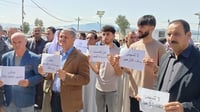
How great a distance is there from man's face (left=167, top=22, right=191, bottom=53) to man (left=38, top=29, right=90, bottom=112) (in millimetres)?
1599

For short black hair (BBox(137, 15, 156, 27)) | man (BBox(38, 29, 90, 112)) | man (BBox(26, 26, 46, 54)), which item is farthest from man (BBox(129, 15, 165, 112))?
man (BBox(26, 26, 46, 54))

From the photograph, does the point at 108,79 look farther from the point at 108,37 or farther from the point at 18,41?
the point at 18,41

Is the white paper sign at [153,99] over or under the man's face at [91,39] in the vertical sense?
under

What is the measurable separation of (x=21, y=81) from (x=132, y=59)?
58.2 inches

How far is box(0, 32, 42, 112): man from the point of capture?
4.30 m

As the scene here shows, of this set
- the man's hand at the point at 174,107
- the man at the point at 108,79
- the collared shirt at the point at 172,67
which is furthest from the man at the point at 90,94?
the man's hand at the point at 174,107

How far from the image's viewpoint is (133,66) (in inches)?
172

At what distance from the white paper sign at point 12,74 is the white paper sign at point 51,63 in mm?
280

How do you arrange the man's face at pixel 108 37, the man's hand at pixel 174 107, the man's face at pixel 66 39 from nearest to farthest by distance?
the man's hand at pixel 174 107 → the man's face at pixel 66 39 → the man's face at pixel 108 37

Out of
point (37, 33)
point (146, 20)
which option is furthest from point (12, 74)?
point (37, 33)

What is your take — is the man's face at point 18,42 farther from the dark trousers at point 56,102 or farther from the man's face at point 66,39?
the dark trousers at point 56,102

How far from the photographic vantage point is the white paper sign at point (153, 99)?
2.99 meters

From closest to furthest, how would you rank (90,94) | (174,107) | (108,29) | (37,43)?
(174,107), (108,29), (90,94), (37,43)

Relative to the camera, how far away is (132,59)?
14.4 ft
